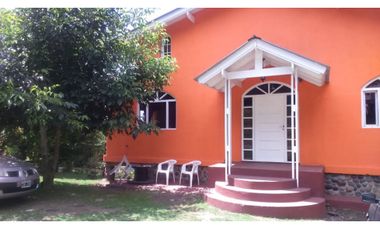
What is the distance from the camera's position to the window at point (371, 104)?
967 cm

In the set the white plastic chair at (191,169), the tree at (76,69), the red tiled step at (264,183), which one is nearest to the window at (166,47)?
the tree at (76,69)

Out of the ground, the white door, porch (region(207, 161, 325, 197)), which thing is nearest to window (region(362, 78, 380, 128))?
porch (region(207, 161, 325, 197))

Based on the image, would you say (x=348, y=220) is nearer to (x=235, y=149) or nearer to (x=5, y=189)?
(x=235, y=149)

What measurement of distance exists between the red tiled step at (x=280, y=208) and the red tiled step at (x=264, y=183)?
0.52 metres

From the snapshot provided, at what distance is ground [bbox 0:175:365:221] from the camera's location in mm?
7426

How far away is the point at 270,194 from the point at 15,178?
5.53 metres

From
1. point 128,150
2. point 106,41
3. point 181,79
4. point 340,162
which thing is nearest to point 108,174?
point 128,150

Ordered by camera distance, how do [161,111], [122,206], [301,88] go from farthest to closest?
[161,111]
[301,88]
[122,206]

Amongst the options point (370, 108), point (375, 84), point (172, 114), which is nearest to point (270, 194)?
point (370, 108)

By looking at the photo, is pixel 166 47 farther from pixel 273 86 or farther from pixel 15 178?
pixel 15 178

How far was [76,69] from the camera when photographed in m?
9.88

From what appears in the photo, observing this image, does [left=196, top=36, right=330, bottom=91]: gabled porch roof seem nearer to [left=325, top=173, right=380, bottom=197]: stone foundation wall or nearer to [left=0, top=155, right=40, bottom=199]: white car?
[left=325, top=173, right=380, bottom=197]: stone foundation wall

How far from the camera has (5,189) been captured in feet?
26.0

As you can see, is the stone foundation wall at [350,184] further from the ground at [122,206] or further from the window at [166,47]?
the window at [166,47]
